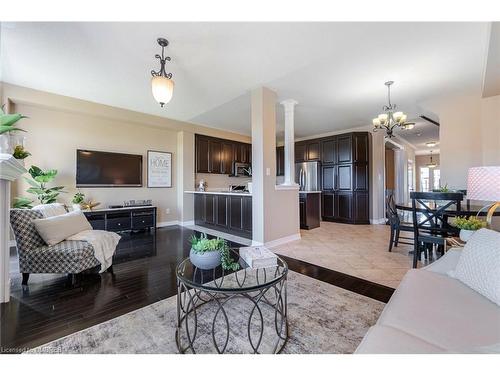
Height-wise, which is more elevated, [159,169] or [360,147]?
[360,147]

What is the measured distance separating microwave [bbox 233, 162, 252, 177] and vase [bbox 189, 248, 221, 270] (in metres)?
5.01

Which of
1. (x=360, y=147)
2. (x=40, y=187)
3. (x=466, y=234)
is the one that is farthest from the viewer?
(x=360, y=147)

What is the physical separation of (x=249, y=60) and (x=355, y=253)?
3.04 meters

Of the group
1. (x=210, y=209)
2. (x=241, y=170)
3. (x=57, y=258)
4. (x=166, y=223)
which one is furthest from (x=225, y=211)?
(x=57, y=258)

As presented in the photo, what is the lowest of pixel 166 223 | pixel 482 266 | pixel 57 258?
pixel 166 223

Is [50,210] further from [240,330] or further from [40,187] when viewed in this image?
[240,330]

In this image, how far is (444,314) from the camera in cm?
100

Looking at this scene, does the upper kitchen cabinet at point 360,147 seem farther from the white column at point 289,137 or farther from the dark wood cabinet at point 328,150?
the white column at point 289,137

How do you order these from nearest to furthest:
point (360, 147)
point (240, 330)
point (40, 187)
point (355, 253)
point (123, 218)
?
point (240, 330) → point (355, 253) → point (40, 187) → point (123, 218) → point (360, 147)

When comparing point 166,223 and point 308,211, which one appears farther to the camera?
point 166,223

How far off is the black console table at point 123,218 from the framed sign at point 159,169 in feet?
2.87
